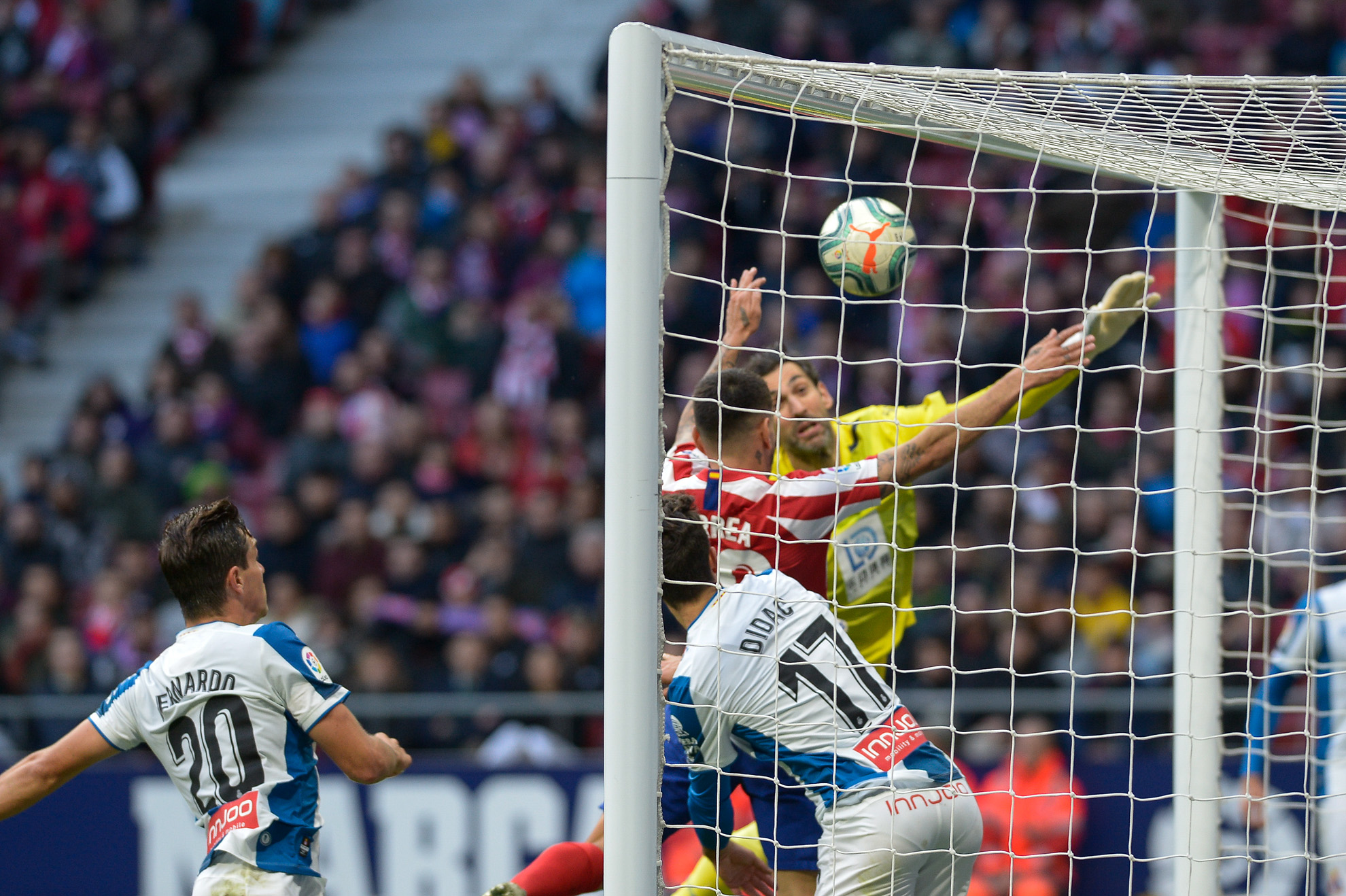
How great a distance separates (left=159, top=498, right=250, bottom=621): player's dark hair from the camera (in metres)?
4.05

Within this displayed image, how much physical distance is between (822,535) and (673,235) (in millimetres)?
6579

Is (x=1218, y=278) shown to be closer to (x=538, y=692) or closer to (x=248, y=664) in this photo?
(x=248, y=664)

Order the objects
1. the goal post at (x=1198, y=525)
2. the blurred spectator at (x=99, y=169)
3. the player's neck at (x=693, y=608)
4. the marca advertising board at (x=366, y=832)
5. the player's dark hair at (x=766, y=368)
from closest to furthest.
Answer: the player's neck at (x=693, y=608), the player's dark hair at (x=766, y=368), the goal post at (x=1198, y=525), the marca advertising board at (x=366, y=832), the blurred spectator at (x=99, y=169)

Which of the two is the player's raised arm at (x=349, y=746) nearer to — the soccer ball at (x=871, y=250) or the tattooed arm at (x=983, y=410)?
the tattooed arm at (x=983, y=410)

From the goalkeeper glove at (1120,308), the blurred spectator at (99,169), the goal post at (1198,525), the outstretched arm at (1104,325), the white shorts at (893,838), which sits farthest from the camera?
the blurred spectator at (99,169)

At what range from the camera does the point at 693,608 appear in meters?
4.46

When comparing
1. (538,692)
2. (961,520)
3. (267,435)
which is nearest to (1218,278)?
(961,520)

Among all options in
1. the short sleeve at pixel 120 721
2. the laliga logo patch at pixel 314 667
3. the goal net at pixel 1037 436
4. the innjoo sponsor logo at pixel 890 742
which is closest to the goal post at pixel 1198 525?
the goal net at pixel 1037 436

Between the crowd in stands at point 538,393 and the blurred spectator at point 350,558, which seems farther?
the blurred spectator at point 350,558

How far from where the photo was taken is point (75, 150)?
13.6 metres

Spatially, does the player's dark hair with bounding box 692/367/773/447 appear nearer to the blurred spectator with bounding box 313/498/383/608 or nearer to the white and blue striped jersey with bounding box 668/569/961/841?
the white and blue striped jersey with bounding box 668/569/961/841

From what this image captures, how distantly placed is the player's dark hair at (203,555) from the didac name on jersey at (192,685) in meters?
0.17

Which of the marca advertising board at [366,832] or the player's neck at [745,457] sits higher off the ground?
the player's neck at [745,457]

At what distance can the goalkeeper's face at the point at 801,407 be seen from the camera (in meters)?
5.12
